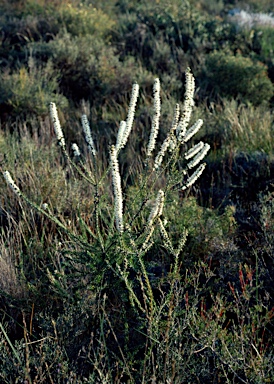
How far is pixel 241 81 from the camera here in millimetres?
6648

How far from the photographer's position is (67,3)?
9.29m

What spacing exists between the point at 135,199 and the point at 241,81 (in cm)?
448

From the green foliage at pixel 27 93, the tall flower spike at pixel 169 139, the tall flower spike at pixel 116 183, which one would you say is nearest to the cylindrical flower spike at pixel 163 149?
the tall flower spike at pixel 169 139

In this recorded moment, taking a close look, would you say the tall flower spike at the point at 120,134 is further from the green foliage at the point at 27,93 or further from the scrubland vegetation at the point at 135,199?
the green foliage at the point at 27,93

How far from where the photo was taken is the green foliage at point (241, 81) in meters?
6.60

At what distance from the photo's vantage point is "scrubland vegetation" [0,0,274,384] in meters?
2.49

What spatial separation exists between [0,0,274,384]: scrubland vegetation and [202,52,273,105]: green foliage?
20 millimetres

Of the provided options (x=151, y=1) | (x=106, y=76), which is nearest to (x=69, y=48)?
(x=106, y=76)

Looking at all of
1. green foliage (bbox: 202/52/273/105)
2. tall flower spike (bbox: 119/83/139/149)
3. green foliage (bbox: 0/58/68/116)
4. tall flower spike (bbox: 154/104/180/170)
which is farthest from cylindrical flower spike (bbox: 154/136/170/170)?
green foliage (bbox: 202/52/273/105)

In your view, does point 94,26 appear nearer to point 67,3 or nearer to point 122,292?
point 67,3

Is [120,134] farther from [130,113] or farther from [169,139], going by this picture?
[169,139]

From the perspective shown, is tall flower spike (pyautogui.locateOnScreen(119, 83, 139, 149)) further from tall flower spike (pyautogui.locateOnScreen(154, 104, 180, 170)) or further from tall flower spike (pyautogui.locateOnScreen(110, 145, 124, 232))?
tall flower spike (pyautogui.locateOnScreen(110, 145, 124, 232))

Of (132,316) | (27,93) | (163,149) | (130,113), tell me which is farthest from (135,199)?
(27,93)

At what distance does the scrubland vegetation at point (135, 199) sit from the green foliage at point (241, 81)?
20mm
